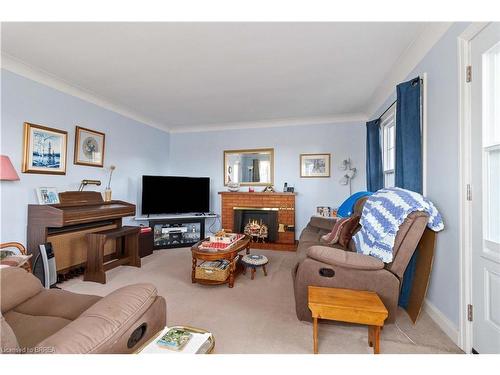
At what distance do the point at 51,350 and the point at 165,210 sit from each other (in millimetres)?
3655

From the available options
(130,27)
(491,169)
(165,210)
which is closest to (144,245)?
(165,210)

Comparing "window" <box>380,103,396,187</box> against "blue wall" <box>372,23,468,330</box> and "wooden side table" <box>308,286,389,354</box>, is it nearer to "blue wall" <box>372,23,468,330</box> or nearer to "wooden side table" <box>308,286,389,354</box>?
"blue wall" <box>372,23,468,330</box>

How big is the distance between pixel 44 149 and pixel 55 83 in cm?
87

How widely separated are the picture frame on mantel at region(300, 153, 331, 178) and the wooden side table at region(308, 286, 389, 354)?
3022 mm

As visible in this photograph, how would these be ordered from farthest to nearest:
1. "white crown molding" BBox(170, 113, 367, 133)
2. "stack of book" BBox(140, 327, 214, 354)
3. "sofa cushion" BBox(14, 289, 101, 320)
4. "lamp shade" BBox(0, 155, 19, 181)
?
"white crown molding" BBox(170, 113, 367, 133) → "lamp shade" BBox(0, 155, 19, 181) → "sofa cushion" BBox(14, 289, 101, 320) → "stack of book" BBox(140, 327, 214, 354)

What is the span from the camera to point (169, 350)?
1002mm

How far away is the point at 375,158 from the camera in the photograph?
11.2 ft

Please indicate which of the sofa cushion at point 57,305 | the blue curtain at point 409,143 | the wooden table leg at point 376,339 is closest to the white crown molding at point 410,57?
the blue curtain at point 409,143

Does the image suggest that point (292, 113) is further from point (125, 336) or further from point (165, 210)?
point (125, 336)

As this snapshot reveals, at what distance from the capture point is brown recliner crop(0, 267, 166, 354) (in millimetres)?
794

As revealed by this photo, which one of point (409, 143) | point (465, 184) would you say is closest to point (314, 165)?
point (409, 143)

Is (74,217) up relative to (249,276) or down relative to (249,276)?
up

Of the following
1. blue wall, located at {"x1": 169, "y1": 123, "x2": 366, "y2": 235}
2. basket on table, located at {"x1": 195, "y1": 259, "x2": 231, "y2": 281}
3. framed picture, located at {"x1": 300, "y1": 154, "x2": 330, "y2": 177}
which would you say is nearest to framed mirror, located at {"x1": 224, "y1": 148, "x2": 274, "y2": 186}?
blue wall, located at {"x1": 169, "y1": 123, "x2": 366, "y2": 235}

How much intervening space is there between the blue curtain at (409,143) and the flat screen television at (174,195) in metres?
3.48
